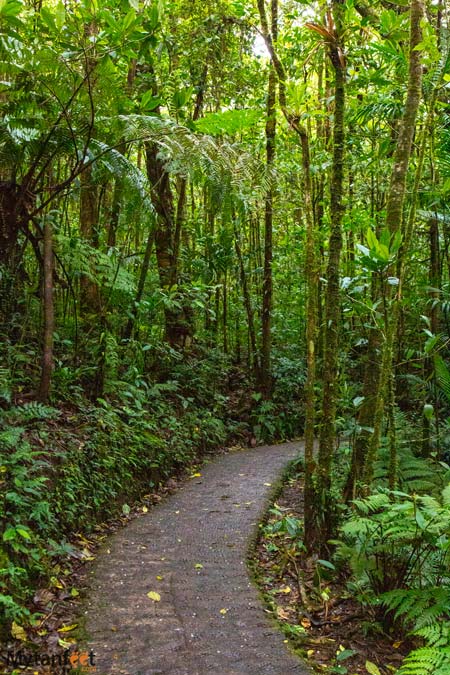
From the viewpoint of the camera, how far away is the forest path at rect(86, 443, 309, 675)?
291cm

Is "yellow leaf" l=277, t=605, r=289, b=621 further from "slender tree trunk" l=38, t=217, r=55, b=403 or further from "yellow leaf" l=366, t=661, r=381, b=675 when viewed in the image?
"slender tree trunk" l=38, t=217, r=55, b=403

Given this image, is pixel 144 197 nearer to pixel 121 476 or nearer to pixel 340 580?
pixel 121 476

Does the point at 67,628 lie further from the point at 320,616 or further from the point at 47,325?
the point at 47,325

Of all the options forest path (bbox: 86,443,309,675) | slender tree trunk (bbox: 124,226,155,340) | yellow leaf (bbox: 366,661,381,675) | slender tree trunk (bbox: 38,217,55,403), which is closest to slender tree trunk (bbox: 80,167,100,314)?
slender tree trunk (bbox: 124,226,155,340)

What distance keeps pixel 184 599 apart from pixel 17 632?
1120 millimetres

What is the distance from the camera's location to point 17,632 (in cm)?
294

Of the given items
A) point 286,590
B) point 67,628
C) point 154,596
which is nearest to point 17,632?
point 67,628

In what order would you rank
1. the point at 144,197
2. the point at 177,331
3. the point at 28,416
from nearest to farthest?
1. the point at 28,416
2. the point at 144,197
3. the point at 177,331

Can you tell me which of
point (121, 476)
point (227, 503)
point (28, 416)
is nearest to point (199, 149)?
point (28, 416)

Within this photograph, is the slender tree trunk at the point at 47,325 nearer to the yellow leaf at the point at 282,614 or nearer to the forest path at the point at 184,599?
the forest path at the point at 184,599

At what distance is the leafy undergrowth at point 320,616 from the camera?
122 inches

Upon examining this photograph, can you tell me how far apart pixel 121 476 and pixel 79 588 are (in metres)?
1.79

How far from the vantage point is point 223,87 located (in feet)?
33.2

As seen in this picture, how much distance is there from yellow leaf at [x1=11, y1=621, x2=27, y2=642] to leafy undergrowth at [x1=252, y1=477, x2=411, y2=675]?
5.05 ft
